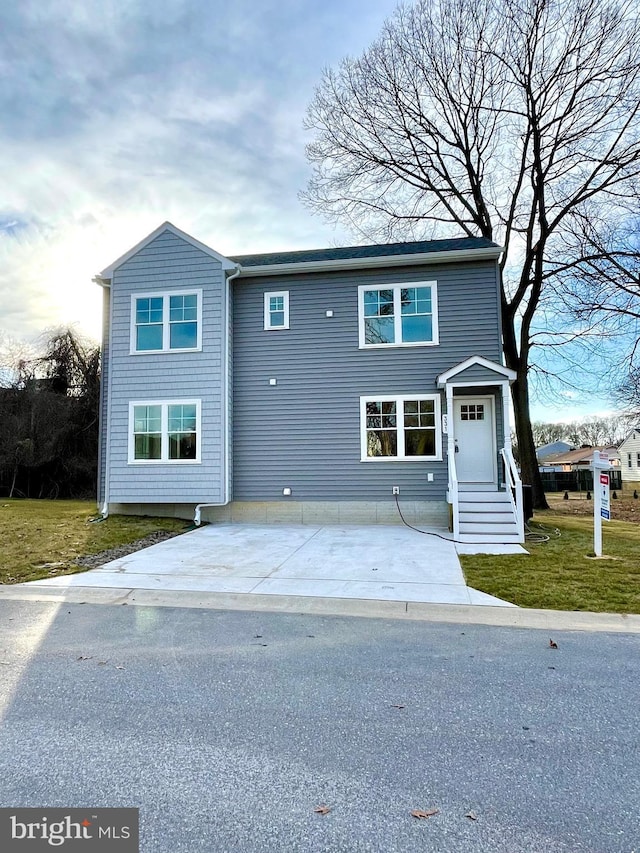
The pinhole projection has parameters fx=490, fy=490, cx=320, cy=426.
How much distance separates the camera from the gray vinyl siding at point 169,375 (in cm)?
1184

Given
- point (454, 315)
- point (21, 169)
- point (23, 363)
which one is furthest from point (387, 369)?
point (23, 363)

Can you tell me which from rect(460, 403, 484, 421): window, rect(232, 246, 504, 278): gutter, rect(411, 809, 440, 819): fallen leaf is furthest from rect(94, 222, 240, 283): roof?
rect(411, 809, 440, 819): fallen leaf

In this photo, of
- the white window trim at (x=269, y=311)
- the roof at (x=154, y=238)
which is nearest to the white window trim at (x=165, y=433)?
the white window trim at (x=269, y=311)

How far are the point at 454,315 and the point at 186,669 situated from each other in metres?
10.2

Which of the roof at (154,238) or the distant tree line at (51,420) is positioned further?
the distant tree line at (51,420)

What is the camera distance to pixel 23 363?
866 inches

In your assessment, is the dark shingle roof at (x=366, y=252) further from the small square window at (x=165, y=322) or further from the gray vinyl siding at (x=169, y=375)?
the small square window at (x=165, y=322)

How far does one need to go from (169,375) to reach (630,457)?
149 feet

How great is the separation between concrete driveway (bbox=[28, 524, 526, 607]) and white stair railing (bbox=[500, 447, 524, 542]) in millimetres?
850

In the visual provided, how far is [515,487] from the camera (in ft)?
31.7

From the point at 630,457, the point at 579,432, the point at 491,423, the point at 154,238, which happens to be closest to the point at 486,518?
the point at 491,423

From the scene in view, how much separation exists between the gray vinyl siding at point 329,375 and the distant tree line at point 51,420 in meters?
12.5

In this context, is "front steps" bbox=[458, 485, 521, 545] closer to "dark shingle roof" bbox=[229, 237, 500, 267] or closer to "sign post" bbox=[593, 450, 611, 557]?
"sign post" bbox=[593, 450, 611, 557]

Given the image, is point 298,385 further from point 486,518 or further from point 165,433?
point 486,518
